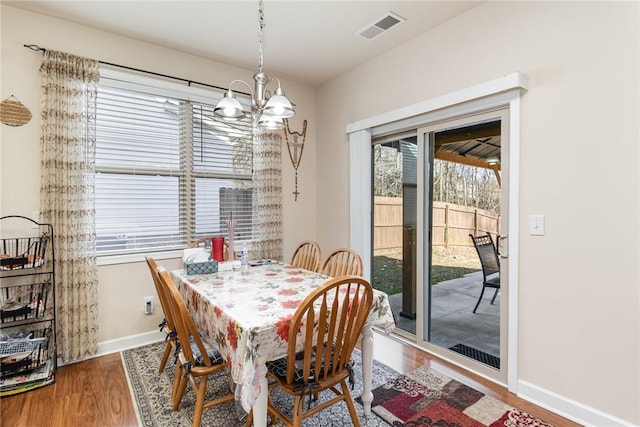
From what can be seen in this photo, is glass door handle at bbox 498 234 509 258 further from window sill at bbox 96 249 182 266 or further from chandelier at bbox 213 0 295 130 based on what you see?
window sill at bbox 96 249 182 266

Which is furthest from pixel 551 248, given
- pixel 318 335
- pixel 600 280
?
pixel 318 335

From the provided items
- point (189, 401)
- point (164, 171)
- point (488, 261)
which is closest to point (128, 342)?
point (189, 401)

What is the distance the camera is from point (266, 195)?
3678 millimetres

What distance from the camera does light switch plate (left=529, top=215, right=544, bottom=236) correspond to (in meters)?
2.10

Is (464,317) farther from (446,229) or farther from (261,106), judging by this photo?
(261,106)

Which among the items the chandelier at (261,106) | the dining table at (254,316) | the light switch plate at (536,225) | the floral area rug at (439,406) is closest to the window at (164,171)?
the dining table at (254,316)

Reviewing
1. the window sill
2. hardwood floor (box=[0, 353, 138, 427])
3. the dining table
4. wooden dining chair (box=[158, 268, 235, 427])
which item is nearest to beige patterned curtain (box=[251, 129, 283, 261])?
the window sill

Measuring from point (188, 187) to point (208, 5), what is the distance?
163 cm

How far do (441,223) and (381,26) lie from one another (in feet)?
5.65

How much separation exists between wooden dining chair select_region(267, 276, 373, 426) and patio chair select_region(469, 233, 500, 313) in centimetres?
139

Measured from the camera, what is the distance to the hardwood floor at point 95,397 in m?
1.94

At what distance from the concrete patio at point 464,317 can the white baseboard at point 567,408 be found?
340 mm

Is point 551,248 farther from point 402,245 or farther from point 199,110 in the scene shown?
point 199,110

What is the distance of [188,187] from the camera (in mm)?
3307
